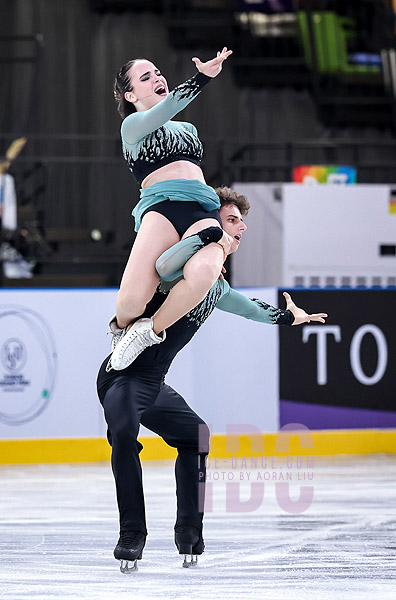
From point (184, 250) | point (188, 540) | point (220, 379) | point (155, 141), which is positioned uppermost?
point (155, 141)

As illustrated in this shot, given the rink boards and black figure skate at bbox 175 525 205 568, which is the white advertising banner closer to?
the rink boards

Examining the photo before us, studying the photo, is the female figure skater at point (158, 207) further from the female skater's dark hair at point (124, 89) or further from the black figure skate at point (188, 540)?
the black figure skate at point (188, 540)

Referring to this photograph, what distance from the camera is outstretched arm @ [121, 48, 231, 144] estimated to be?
2699 millimetres

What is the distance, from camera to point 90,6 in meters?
11.5

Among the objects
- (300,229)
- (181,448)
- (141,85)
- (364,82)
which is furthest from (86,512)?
(364,82)

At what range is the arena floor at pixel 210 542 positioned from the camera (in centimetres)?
289

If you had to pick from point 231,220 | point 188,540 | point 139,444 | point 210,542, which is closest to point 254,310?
point 231,220

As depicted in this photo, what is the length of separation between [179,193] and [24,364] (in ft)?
9.35

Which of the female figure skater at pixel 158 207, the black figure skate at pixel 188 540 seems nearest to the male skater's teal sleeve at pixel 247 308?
the female figure skater at pixel 158 207

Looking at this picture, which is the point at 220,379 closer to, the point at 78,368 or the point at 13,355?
the point at 78,368

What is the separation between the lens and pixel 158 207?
2912 millimetres

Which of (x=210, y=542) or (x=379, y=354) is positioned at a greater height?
(x=379, y=354)

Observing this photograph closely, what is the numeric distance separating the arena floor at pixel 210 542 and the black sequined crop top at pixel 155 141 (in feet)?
3.99

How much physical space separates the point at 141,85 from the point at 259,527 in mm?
1845
